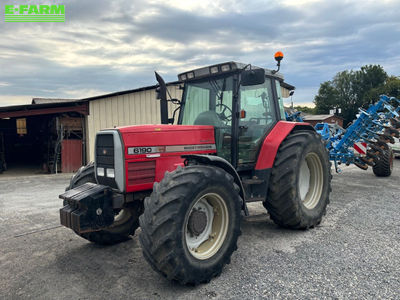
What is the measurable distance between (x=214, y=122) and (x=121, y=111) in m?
10.2

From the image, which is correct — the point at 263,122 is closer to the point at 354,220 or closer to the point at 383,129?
the point at 354,220

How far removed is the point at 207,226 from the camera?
3307mm

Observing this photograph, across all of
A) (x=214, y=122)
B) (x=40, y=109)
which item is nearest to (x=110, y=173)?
(x=214, y=122)

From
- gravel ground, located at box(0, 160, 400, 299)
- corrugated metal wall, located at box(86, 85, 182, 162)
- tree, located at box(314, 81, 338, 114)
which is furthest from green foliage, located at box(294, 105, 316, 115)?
gravel ground, located at box(0, 160, 400, 299)

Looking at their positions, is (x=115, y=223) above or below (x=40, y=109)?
below

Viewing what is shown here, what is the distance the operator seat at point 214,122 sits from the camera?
409 centimetres

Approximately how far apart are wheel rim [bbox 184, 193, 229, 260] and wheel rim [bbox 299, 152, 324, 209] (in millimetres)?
1966

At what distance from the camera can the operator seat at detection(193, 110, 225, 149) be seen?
13.4 feet

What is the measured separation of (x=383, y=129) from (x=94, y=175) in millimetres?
7418

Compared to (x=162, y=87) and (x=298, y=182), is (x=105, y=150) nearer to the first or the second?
(x=162, y=87)

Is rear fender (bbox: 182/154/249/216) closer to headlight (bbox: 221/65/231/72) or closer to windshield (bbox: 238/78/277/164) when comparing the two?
windshield (bbox: 238/78/277/164)

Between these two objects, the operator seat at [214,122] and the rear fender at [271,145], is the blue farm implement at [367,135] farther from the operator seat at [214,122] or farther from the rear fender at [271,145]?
the operator seat at [214,122]

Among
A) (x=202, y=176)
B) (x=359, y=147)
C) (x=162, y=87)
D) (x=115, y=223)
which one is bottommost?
(x=115, y=223)

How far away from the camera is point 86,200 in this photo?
3.11 m
